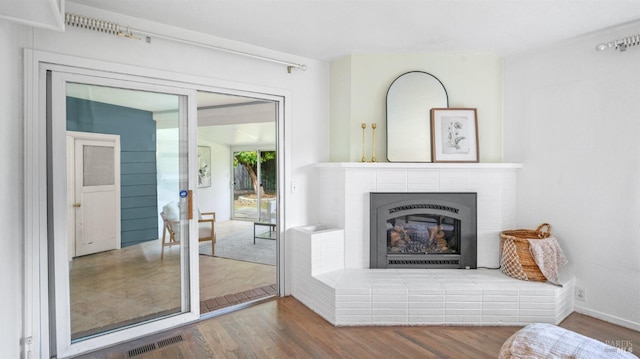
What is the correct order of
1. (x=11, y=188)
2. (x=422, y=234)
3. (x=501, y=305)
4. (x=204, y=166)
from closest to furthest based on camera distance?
(x=11, y=188), (x=501, y=305), (x=422, y=234), (x=204, y=166)

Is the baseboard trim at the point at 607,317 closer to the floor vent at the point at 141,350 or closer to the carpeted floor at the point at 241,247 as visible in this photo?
the carpeted floor at the point at 241,247

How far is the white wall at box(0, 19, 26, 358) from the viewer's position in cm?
156

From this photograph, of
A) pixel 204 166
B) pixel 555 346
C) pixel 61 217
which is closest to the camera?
pixel 555 346

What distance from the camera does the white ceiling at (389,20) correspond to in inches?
84.5

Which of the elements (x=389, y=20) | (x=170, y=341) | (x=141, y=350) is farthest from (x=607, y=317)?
(x=141, y=350)

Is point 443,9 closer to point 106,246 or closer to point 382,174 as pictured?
point 382,174

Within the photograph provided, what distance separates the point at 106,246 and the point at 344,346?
72.6 inches

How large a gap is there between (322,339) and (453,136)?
6.87 feet

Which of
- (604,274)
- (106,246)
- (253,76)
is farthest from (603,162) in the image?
(106,246)

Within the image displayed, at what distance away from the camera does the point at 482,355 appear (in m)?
2.16

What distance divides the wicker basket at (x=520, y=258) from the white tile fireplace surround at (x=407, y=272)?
8cm

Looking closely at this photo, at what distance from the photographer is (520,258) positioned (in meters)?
2.71

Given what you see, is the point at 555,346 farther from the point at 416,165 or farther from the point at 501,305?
the point at 416,165

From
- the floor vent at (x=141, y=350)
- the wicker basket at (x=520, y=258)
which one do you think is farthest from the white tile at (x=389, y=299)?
the floor vent at (x=141, y=350)
